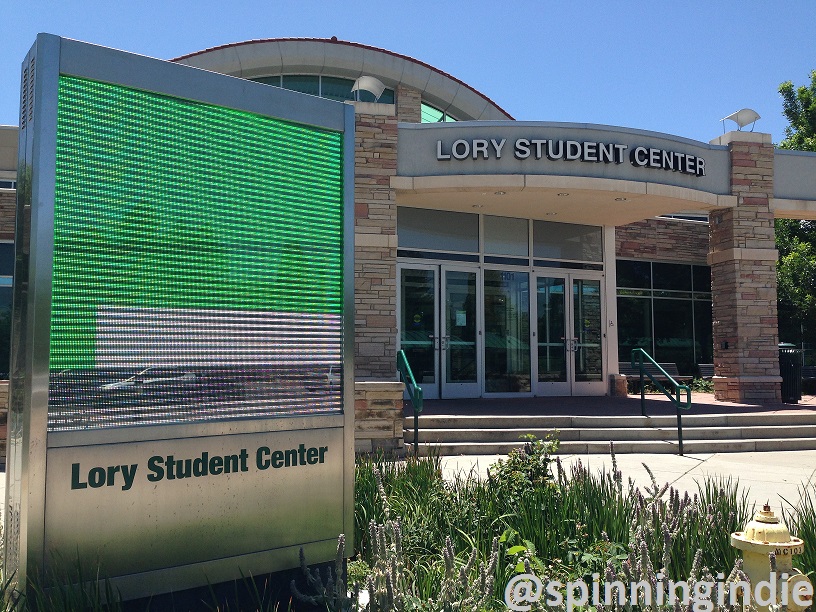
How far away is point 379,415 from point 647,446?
398 cm

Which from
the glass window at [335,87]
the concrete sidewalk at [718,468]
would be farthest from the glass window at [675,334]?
the concrete sidewalk at [718,468]

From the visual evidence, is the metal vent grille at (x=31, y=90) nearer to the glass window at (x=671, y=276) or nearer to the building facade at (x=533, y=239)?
the building facade at (x=533, y=239)

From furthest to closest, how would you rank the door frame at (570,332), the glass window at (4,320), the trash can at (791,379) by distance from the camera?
the glass window at (4,320) < the door frame at (570,332) < the trash can at (791,379)

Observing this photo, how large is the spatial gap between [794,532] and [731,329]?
11.1m

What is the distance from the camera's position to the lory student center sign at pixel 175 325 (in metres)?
3.11

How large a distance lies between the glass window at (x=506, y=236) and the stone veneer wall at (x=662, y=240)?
17.8 ft

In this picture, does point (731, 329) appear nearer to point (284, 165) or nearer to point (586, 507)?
point (586, 507)

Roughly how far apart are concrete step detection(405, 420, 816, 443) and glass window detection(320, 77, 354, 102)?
1247 cm

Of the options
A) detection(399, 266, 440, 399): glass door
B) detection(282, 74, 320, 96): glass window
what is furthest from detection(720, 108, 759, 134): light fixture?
detection(282, 74, 320, 96): glass window

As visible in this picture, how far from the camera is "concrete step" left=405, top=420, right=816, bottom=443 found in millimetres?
10609

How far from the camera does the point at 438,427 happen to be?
427 inches

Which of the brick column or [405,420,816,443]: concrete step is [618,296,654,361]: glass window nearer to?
[405,420,816,443]: concrete step

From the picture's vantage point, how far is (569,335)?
15.2 m

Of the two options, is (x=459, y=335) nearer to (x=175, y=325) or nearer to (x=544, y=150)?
(x=544, y=150)
